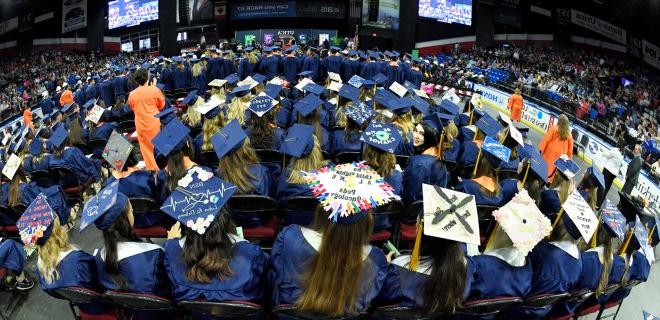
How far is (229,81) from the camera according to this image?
28.5 feet

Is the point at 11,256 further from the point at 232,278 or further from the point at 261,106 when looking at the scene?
the point at 261,106

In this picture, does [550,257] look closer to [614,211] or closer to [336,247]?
[614,211]

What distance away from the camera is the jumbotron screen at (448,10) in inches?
869

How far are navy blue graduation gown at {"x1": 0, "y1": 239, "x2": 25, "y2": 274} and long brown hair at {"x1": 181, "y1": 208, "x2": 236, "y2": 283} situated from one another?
1.94m

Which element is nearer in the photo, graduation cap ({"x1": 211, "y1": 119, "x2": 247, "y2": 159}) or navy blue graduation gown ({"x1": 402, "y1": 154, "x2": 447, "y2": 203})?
graduation cap ({"x1": 211, "y1": 119, "x2": 247, "y2": 159})

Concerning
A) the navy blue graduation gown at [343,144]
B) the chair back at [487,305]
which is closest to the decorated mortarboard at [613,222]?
the chair back at [487,305]

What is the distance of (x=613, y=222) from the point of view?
9.64 feet

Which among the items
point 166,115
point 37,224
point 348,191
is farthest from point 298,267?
point 166,115

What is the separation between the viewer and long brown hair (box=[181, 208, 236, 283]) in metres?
2.35

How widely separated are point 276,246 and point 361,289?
1.74 ft

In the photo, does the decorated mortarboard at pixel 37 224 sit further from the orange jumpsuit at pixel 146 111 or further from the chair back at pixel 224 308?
the orange jumpsuit at pixel 146 111

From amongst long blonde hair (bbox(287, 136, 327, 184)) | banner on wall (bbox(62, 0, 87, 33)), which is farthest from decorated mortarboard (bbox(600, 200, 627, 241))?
banner on wall (bbox(62, 0, 87, 33))

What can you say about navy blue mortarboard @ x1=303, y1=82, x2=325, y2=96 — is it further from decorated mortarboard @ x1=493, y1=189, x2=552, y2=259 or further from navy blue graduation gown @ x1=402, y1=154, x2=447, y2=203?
decorated mortarboard @ x1=493, y1=189, x2=552, y2=259

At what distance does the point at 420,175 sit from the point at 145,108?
4.39 metres
